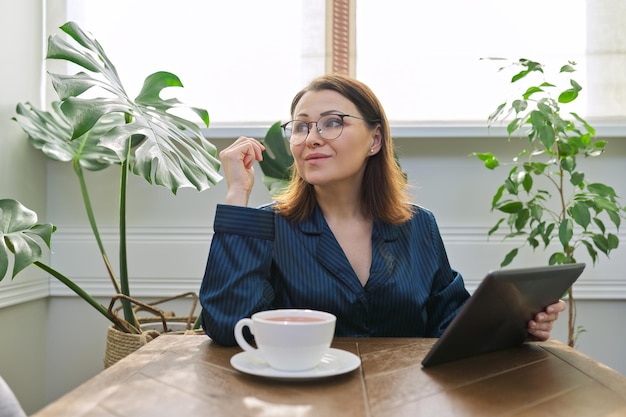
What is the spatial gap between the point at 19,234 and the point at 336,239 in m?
0.77

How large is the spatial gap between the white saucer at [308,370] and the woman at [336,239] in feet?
1.03

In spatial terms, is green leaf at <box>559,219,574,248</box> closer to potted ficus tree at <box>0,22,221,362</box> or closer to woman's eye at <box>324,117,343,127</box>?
woman's eye at <box>324,117,343,127</box>

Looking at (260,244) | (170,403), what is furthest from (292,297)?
(170,403)

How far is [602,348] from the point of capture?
2332mm

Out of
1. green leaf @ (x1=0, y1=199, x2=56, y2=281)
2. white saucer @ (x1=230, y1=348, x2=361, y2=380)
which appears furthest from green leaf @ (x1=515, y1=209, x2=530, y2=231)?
green leaf @ (x1=0, y1=199, x2=56, y2=281)

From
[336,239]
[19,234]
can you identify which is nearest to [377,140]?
[336,239]

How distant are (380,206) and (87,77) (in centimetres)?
78

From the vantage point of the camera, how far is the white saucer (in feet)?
2.58

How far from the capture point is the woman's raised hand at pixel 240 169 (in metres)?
1.42

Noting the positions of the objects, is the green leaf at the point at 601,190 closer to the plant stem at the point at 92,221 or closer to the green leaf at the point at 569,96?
the green leaf at the point at 569,96

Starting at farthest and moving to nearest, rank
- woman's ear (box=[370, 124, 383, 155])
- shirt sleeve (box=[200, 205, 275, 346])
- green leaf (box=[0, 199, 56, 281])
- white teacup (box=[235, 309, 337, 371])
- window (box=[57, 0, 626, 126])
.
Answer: window (box=[57, 0, 626, 126]) < woman's ear (box=[370, 124, 383, 155]) < green leaf (box=[0, 199, 56, 281]) < shirt sleeve (box=[200, 205, 275, 346]) < white teacup (box=[235, 309, 337, 371])

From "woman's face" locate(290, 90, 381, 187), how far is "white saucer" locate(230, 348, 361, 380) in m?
0.64

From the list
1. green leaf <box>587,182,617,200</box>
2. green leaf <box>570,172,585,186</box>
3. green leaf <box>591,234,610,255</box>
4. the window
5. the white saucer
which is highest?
the window

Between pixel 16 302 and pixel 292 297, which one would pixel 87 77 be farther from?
pixel 16 302
